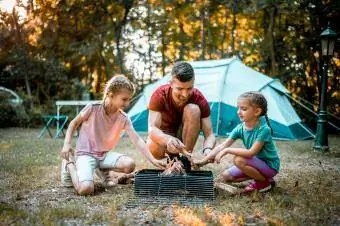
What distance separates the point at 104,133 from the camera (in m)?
3.81

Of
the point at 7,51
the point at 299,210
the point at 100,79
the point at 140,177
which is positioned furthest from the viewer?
the point at 100,79

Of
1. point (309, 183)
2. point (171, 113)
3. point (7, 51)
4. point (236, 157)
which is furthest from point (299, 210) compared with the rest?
point (7, 51)

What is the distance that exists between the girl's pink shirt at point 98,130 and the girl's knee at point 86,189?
0.40 metres

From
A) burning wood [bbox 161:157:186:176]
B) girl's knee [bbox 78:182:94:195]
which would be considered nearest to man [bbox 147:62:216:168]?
burning wood [bbox 161:157:186:176]

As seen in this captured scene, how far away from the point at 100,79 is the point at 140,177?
13.9 m

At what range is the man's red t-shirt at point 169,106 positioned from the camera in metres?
3.92

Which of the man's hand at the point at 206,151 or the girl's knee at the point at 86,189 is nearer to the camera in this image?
the girl's knee at the point at 86,189

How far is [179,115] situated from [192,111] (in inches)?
12.9

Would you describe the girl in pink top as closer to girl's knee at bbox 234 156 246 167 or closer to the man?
the man

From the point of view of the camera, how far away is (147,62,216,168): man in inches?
141

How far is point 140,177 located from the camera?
319cm

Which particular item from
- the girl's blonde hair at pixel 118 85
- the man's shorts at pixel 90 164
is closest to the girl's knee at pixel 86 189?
the man's shorts at pixel 90 164

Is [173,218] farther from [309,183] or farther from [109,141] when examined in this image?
[309,183]

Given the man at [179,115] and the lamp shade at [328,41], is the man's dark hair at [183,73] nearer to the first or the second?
the man at [179,115]
